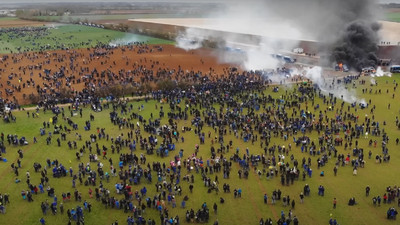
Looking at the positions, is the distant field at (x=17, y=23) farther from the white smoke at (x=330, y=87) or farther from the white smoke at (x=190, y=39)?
the white smoke at (x=330, y=87)

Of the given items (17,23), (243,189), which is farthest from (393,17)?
(17,23)

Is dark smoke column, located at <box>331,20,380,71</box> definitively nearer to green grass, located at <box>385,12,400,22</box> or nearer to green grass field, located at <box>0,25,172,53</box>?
green grass field, located at <box>0,25,172,53</box>

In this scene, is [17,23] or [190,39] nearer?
[190,39]

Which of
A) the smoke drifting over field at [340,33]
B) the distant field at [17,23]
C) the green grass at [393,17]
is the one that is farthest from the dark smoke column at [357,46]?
the distant field at [17,23]

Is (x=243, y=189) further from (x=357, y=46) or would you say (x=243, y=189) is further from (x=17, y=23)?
(x=17, y=23)

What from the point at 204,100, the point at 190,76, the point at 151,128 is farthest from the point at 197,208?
the point at 190,76

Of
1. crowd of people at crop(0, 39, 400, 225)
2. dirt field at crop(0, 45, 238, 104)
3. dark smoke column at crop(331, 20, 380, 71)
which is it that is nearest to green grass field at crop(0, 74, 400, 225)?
crowd of people at crop(0, 39, 400, 225)
